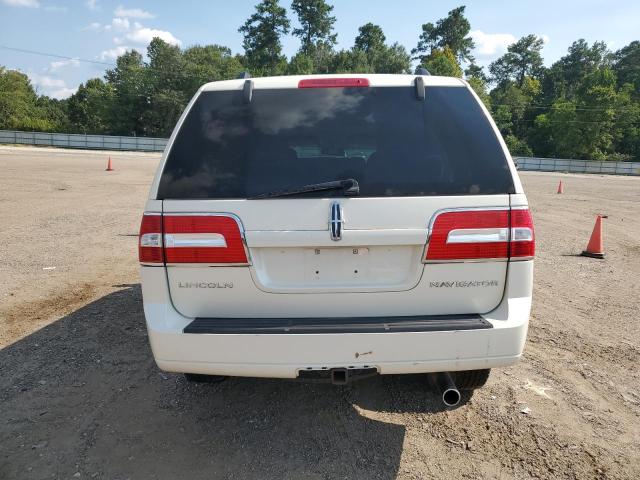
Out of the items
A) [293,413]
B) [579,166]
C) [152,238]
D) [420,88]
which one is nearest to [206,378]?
[293,413]

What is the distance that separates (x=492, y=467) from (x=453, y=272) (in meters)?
A: 1.16

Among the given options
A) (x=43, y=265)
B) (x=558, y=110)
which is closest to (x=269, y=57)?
(x=558, y=110)

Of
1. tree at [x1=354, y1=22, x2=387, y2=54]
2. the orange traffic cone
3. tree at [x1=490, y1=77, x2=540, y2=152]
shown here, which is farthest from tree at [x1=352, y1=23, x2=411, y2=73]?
the orange traffic cone

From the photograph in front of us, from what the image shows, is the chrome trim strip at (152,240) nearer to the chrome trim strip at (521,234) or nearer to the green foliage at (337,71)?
the chrome trim strip at (521,234)

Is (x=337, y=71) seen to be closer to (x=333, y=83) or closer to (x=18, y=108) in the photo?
(x=18, y=108)

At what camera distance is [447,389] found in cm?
278

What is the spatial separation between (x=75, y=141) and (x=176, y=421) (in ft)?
188

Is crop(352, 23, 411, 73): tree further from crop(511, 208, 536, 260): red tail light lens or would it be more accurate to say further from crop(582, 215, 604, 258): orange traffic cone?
crop(511, 208, 536, 260): red tail light lens

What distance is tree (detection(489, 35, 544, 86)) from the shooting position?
101750 mm

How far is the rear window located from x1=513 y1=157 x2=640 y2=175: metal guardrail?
5367 centimetres

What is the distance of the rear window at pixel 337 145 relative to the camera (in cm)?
254

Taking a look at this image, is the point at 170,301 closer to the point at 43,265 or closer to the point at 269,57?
the point at 43,265

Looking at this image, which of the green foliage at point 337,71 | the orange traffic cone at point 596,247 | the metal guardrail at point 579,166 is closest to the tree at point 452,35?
the green foliage at point 337,71

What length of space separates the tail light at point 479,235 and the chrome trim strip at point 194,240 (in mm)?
1089
